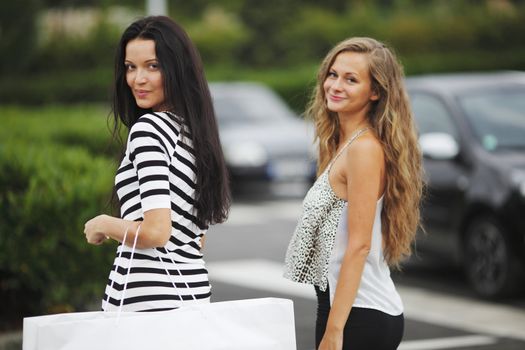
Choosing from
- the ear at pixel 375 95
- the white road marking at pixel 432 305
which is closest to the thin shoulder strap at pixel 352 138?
A: the ear at pixel 375 95

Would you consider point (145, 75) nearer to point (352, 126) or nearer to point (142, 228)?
point (142, 228)

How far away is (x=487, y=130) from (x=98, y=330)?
6501 millimetres

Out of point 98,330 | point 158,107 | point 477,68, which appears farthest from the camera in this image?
point 477,68

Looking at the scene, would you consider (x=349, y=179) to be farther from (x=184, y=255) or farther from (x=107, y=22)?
(x=107, y=22)

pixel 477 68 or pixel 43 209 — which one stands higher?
pixel 43 209

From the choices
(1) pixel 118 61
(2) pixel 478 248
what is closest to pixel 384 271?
(1) pixel 118 61

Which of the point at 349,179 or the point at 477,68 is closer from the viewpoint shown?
the point at 349,179

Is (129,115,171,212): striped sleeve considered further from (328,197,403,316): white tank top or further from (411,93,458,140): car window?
(411,93,458,140): car window

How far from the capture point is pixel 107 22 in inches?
1415

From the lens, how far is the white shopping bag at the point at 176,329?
3.03 meters

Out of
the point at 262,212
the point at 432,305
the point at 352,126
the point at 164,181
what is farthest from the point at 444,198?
the point at 262,212

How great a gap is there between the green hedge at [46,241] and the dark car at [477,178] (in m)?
2.61

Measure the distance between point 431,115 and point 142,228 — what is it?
656cm

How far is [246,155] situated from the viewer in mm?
16422
